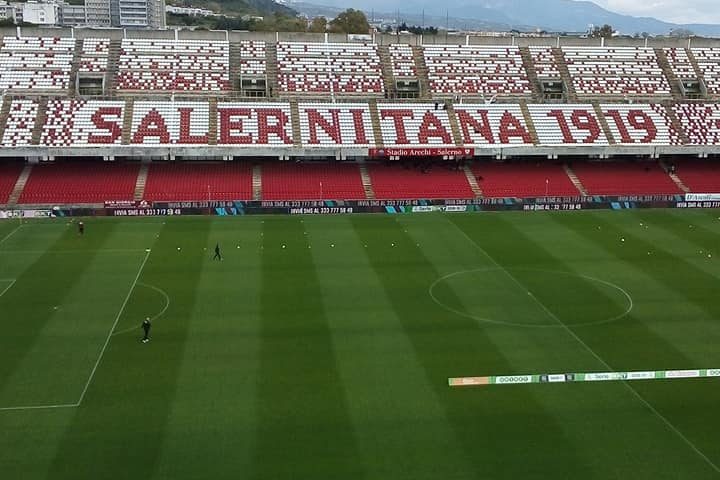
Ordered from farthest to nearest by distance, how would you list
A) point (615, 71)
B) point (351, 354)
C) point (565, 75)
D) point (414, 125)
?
point (615, 71) < point (565, 75) < point (414, 125) < point (351, 354)

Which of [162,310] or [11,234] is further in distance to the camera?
[11,234]

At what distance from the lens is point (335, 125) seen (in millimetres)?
54156

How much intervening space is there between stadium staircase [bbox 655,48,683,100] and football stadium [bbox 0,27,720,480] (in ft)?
1.60

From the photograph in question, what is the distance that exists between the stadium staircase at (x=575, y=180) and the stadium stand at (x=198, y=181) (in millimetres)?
24562

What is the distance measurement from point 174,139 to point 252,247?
16.6 metres

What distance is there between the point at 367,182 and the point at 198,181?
12.3 meters

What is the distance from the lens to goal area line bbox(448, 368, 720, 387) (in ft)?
73.2

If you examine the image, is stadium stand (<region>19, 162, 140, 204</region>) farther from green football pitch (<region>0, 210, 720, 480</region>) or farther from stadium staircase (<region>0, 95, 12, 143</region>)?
green football pitch (<region>0, 210, 720, 480</region>)

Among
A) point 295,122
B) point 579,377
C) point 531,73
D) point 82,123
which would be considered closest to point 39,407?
point 579,377

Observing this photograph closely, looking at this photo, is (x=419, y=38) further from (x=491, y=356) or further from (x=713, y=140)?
(x=491, y=356)

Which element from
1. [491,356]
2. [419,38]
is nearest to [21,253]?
[491,356]

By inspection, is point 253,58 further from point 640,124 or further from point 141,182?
point 640,124

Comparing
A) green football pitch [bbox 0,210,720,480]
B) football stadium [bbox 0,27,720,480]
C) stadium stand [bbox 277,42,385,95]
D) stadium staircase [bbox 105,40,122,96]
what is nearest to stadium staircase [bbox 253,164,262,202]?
football stadium [bbox 0,27,720,480]

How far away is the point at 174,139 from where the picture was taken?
51.1m
